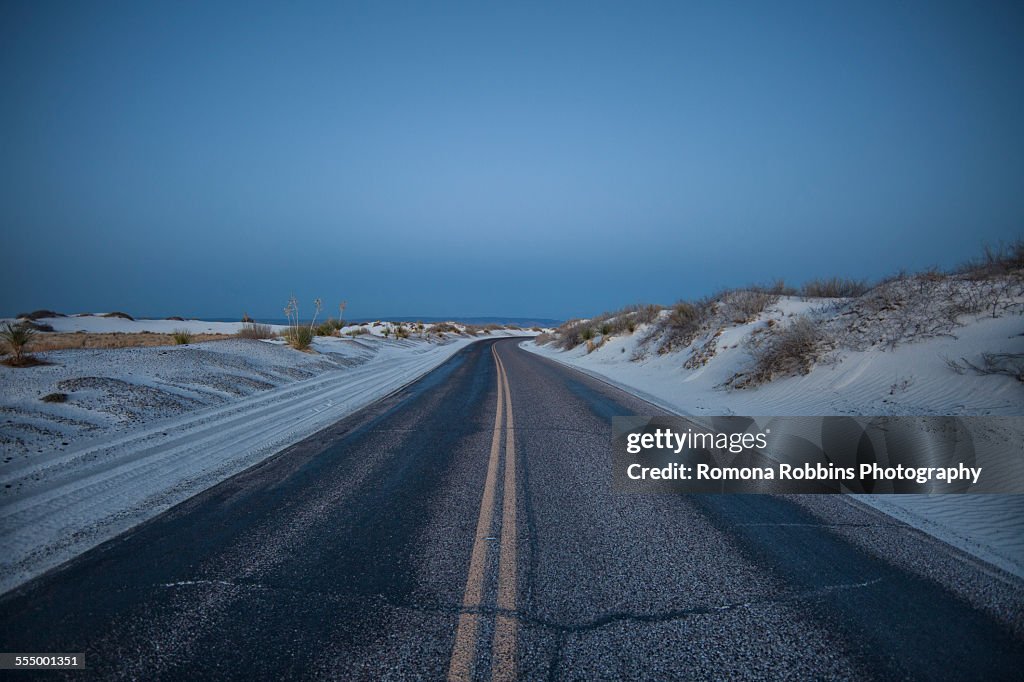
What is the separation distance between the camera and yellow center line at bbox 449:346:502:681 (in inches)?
91.8

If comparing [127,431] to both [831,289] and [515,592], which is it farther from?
[831,289]

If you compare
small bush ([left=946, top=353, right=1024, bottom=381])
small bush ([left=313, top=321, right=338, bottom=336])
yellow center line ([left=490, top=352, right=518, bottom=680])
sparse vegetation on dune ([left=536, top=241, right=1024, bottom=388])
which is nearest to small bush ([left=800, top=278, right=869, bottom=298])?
sparse vegetation on dune ([left=536, top=241, right=1024, bottom=388])

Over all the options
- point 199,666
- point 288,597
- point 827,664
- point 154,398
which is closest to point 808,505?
point 827,664

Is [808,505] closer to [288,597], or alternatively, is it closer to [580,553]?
[580,553]

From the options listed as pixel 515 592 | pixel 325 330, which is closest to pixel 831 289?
pixel 515 592

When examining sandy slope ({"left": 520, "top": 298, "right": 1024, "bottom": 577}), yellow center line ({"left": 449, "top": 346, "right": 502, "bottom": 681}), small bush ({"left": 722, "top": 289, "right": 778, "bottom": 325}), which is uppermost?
small bush ({"left": 722, "top": 289, "right": 778, "bottom": 325})

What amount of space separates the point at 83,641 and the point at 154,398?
24.6 feet

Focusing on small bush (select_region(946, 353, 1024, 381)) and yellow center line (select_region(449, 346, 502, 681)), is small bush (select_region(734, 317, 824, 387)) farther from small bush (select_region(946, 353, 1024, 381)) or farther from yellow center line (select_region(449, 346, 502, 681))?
yellow center line (select_region(449, 346, 502, 681))

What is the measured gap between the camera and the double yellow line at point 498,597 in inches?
92.0

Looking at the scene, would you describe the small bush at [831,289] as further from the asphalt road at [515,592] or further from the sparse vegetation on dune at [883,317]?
the asphalt road at [515,592]

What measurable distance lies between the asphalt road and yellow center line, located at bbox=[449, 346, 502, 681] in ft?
0.05

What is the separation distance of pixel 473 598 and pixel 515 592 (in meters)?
0.27

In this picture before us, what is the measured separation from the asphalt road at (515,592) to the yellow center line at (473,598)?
2cm

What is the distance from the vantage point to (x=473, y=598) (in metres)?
2.91
